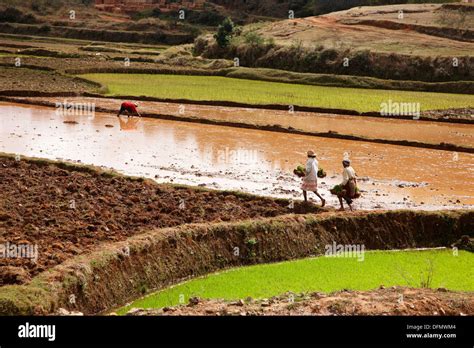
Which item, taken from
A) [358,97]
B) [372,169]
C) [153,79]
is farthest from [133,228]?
[153,79]

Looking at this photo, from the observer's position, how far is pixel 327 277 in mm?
10047

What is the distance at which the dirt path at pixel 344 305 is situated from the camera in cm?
732

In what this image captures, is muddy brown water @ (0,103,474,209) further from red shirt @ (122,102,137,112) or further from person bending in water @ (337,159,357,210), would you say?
person bending in water @ (337,159,357,210)

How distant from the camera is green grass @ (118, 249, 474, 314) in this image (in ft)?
30.6

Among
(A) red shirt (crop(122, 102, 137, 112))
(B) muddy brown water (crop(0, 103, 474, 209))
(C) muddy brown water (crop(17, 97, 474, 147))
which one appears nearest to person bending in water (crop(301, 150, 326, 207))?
(B) muddy brown water (crop(0, 103, 474, 209))

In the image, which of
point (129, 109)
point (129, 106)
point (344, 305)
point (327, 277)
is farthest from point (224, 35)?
point (344, 305)

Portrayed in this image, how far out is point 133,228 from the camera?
35.4 feet

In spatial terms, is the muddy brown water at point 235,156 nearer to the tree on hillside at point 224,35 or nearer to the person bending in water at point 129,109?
the person bending in water at point 129,109

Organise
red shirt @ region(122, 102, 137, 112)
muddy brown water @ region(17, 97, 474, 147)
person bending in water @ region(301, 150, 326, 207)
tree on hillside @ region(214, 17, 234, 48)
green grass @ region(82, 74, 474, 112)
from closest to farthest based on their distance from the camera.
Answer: person bending in water @ region(301, 150, 326, 207) < muddy brown water @ region(17, 97, 474, 147) < red shirt @ region(122, 102, 137, 112) < green grass @ region(82, 74, 474, 112) < tree on hillside @ region(214, 17, 234, 48)

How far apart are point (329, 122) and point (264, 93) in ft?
18.2

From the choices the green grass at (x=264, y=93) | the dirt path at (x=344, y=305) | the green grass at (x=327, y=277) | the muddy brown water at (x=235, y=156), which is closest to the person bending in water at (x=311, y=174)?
the muddy brown water at (x=235, y=156)

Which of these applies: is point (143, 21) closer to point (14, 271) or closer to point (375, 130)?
point (375, 130)

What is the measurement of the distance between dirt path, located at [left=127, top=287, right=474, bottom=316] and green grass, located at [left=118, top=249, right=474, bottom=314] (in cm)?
122

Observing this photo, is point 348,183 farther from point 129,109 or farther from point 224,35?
point 224,35
